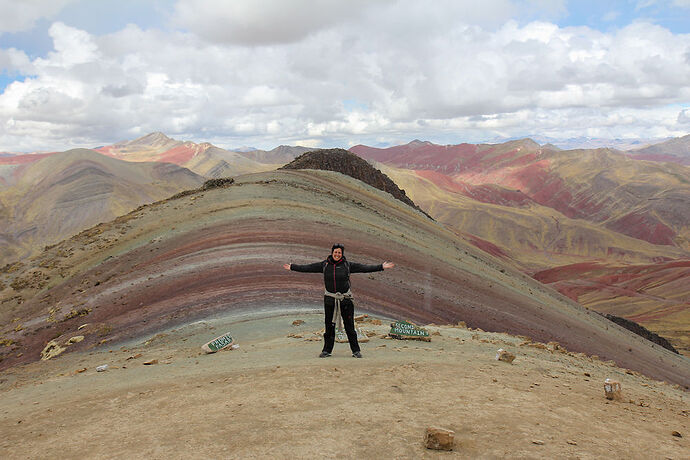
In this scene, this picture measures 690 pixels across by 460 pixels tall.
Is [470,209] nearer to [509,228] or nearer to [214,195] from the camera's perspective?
[509,228]

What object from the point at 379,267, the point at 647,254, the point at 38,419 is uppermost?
the point at 379,267

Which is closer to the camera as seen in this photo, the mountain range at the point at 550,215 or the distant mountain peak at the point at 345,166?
the distant mountain peak at the point at 345,166

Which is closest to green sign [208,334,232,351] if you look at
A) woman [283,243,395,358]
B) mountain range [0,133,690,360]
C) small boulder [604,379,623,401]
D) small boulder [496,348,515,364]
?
woman [283,243,395,358]

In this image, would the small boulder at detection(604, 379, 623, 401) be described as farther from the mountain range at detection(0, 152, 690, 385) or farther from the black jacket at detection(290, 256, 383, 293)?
the mountain range at detection(0, 152, 690, 385)

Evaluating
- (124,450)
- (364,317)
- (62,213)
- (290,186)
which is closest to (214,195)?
(290,186)

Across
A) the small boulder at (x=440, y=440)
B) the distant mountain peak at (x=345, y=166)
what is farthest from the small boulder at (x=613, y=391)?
the distant mountain peak at (x=345, y=166)

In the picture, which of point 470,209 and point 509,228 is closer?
point 509,228

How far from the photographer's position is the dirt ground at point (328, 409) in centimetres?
439

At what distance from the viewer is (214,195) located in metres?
28.1

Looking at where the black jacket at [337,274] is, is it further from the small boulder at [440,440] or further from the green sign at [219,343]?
the small boulder at [440,440]

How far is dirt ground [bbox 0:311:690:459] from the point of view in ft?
14.4

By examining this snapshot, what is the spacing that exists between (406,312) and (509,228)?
411 feet

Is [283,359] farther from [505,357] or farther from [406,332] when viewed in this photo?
[505,357]

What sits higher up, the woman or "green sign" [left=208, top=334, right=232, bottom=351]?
the woman
